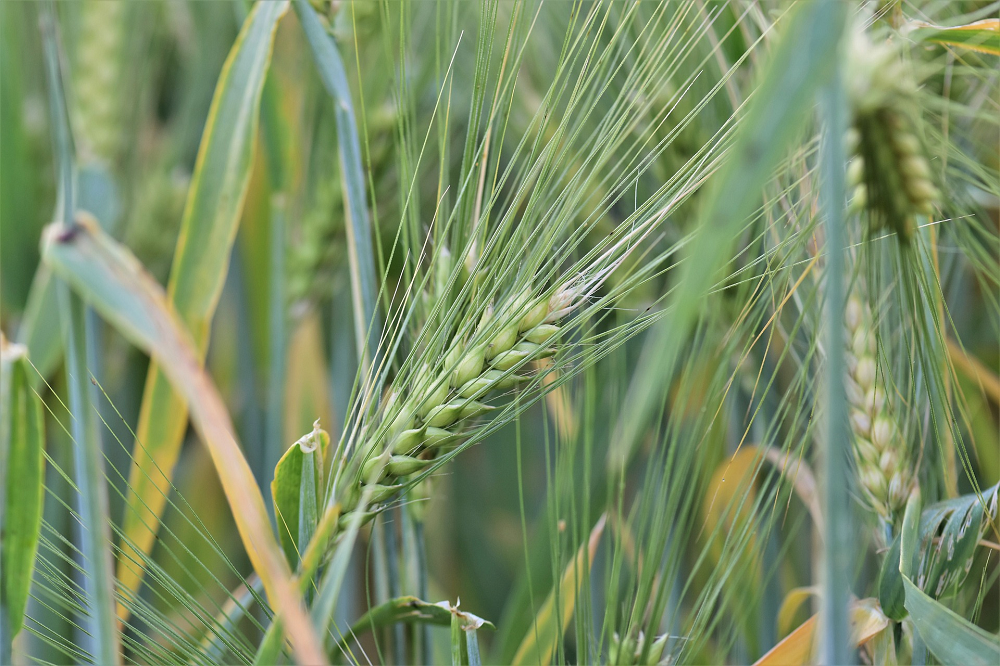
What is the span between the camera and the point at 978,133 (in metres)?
0.55

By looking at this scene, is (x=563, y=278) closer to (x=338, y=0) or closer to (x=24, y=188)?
(x=338, y=0)

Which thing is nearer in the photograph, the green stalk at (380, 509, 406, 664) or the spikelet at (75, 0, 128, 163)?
the green stalk at (380, 509, 406, 664)

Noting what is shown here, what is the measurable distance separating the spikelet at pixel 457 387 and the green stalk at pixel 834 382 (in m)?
0.13

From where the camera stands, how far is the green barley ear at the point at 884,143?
173 millimetres

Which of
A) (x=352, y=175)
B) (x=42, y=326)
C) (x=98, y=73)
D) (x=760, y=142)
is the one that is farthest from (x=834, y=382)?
(x=98, y=73)

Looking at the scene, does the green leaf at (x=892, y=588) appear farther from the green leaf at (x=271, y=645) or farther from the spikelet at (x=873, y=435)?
the green leaf at (x=271, y=645)

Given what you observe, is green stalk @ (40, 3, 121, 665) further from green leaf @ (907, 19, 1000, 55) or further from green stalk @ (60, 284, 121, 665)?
green leaf @ (907, 19, 1000, 55)

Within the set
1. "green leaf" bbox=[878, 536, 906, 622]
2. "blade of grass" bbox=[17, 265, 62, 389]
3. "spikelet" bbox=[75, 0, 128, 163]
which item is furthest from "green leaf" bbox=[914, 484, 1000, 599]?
"spikelet" bbox=[75, 0, 128, 163]

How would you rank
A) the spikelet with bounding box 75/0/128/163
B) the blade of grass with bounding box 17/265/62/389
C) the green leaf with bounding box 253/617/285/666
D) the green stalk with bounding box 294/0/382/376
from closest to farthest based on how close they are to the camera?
the green leaf with bounding box 253/617/285/666, the green stalk with bounding box 294/0/382/376, the blade of grass with bounding box 17/265/62/389, the spikelet with bounding box 75/0/128/163

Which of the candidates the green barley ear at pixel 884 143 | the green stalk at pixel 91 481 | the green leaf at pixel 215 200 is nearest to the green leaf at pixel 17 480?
the green stalk at pixel 91 481

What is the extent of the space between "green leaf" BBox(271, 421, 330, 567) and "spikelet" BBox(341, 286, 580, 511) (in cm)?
2

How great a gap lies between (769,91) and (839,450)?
0.29 ft

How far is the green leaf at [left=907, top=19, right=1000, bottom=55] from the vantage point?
307 mm

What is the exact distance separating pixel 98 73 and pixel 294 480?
590 mm
